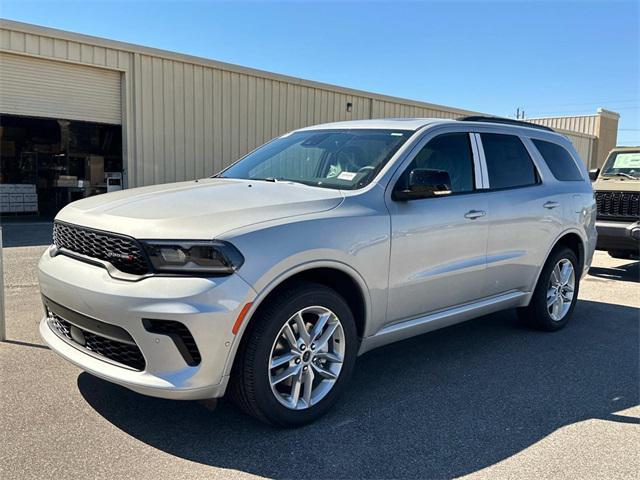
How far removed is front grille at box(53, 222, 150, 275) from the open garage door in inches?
392

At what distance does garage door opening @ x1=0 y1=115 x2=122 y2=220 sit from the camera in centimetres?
1627

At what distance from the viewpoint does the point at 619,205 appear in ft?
27.6

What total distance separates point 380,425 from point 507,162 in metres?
2.71

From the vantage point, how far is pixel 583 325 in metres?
5.76

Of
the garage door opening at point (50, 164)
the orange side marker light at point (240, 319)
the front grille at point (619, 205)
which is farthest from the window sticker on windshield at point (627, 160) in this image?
the garage door opening at point (50, 164)

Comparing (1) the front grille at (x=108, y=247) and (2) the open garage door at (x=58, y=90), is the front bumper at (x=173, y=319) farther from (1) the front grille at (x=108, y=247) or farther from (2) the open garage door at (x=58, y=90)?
(2) the open garage door at (x=58, y=90)

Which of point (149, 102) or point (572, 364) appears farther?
point (149, 102)

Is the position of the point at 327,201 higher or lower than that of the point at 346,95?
lower

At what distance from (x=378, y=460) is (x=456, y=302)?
1635 millimetres

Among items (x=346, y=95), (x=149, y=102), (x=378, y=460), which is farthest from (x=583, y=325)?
(x=346, y=95)

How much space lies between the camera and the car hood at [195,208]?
2877 mm

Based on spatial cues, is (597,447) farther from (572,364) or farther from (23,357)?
(23,357)

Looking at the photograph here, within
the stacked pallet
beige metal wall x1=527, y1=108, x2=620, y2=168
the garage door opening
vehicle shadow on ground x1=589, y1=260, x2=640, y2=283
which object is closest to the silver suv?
vehicle shadow on ground x1=589, y1=260, x2=640, y2=283

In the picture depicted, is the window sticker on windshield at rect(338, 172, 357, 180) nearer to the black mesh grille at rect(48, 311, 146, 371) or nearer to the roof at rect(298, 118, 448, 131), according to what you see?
the roof at rect(298, 118, 448, 131)
